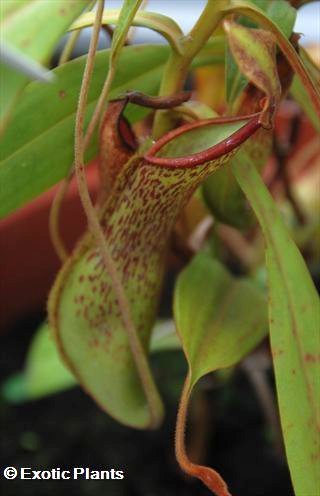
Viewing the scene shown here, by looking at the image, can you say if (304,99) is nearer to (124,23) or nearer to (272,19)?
(272,19)

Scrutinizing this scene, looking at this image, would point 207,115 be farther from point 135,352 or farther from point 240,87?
point 135,352

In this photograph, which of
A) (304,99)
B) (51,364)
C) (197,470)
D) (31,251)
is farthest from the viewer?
(31,251)

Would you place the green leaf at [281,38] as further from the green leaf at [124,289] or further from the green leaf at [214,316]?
the green leaf at [214,316]

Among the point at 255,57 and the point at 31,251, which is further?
the point at 31,251

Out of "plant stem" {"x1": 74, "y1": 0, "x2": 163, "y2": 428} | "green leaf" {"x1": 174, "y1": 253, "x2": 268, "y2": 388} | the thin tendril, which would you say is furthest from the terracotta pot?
the thin tendril

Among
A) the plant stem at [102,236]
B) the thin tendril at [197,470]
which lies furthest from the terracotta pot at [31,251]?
the thin tendril at [197,470]

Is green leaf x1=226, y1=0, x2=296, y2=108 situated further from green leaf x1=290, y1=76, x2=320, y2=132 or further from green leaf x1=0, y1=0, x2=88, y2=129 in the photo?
green leaf x1=0, y1=0, x2=88, y2=129

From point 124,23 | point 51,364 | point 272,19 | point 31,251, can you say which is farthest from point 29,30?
point 31,251
